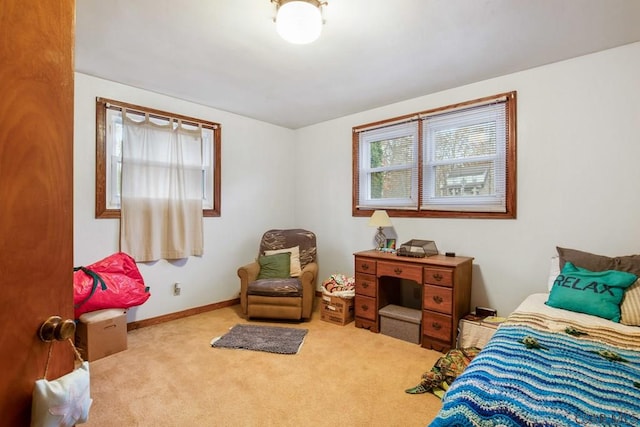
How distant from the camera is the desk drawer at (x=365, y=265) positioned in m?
3.19

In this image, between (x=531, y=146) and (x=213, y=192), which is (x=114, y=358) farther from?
(x=531, y=146)

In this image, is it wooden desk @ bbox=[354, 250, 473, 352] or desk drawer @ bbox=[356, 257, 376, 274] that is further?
desk drawer @ bbox=[356, 257, 376, 274]

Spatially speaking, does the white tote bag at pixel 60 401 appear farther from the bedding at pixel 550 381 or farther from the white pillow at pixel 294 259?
the white pillow at pixel 294 259

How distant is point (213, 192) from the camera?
3.88 meters

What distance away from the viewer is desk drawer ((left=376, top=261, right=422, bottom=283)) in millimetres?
2869

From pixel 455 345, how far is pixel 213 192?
10.2 feet

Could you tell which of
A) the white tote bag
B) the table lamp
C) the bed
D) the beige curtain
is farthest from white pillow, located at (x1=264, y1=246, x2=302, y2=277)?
the white tote bag

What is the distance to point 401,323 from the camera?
116 inches

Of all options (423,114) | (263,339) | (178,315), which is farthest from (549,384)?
(178,315)

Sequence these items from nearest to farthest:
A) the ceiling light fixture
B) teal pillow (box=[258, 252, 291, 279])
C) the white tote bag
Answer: the white tote bag < the ceiling light fixture < teal pillow (box=[258, 252, 291, 279])

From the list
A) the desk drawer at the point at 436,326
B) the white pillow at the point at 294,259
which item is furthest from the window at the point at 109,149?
the desk drawer at the point at 436,326

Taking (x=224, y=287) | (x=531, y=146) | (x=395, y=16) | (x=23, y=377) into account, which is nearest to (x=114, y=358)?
(x=224, y=287)

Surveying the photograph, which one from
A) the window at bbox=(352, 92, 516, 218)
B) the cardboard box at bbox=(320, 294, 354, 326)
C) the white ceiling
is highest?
the white ceiling

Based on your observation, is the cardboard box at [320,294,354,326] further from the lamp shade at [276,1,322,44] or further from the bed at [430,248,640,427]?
the lamp shade at [276,1,322,44]
